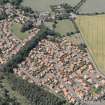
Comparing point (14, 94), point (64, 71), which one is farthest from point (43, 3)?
point (14, 94)

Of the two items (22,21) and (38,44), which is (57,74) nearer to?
(38,44)

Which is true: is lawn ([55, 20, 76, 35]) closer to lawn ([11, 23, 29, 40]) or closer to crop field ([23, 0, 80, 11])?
crop field ([23, 0, 80, 11])

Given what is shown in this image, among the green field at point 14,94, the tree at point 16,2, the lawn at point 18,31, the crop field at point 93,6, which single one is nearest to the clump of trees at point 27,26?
the lawn at point 18,31

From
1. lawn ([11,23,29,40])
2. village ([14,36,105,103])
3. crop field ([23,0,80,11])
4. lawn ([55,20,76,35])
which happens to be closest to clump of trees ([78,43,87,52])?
village ([14,36,105,103])

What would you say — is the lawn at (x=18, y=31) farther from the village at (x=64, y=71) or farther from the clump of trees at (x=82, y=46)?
the clump of trees at (x=82, y=46)

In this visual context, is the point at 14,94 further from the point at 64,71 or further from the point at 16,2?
the point at 16,2

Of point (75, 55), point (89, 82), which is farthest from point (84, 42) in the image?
point (89, 82)
